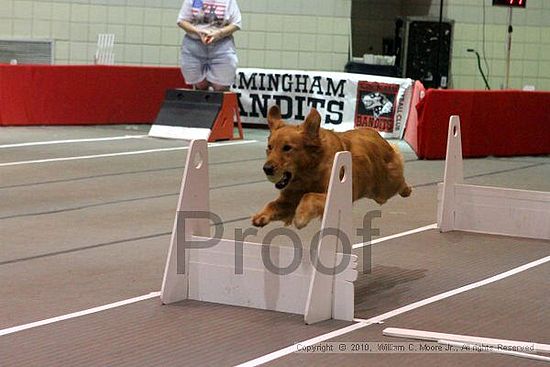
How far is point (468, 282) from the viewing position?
6.82m

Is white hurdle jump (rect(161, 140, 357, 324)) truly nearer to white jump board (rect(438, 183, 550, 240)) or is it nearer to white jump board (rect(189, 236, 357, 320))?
white jump board (rect(189, 236, 357, 320))

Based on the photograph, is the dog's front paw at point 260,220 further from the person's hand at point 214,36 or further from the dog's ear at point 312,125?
the person's hand at point 214,36

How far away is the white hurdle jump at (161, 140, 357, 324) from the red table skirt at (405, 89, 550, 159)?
7.54m

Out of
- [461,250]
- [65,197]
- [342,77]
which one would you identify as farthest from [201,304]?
[342,77]

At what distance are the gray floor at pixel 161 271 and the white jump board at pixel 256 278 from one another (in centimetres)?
9

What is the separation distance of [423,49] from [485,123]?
7548 millimetres

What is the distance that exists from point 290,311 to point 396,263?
1692 mm

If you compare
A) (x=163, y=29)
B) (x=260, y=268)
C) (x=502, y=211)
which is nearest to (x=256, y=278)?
(x=260, y=268)

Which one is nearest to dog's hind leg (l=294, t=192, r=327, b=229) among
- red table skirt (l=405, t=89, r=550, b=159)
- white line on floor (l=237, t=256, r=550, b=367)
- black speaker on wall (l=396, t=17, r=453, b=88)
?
white line on floor (l=237, t=256, r=550, b=367)

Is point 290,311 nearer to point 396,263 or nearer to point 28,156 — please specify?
point 396,263

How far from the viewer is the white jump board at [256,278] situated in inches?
227

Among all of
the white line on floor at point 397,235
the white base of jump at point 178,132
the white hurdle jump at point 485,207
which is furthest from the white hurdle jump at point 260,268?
the white base of jump at point 178,132

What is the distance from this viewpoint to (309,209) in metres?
5.80

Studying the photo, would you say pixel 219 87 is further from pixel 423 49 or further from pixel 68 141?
pixel 423 49
